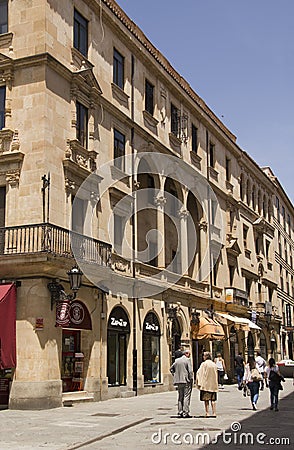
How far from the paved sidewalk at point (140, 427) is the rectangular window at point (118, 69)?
44.4 feet

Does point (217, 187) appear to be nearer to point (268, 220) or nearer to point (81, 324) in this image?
point (268, 220)

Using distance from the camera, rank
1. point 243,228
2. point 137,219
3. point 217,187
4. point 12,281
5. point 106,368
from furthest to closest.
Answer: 1. point 243,228
2. point 217,187
3. point 137,219
4. point 106,368
5. point 12,281

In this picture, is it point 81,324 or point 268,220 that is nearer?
point 81,324

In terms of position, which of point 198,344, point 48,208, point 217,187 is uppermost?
point 217,187

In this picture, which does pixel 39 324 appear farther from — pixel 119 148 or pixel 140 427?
pixel 119 148

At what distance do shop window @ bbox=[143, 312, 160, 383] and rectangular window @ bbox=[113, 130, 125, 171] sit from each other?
665 centimetres

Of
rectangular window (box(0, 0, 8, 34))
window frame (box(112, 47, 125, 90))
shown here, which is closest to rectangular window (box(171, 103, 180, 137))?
window frame (box(112, 47, 125, 90))

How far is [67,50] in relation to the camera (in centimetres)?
2409

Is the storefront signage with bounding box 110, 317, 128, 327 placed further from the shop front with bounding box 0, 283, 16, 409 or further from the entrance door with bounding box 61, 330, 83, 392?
the shop front with bounding box 0, 283, 16, 409

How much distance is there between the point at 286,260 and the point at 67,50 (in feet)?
142

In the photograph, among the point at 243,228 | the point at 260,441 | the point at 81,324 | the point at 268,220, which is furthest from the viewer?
the point at 268,220

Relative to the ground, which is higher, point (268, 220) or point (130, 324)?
point (268, 220)

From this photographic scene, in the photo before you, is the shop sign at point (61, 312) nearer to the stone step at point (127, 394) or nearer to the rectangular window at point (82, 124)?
the stone step at point (127, 394)

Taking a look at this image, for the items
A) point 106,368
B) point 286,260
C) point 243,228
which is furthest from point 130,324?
point 286,260
